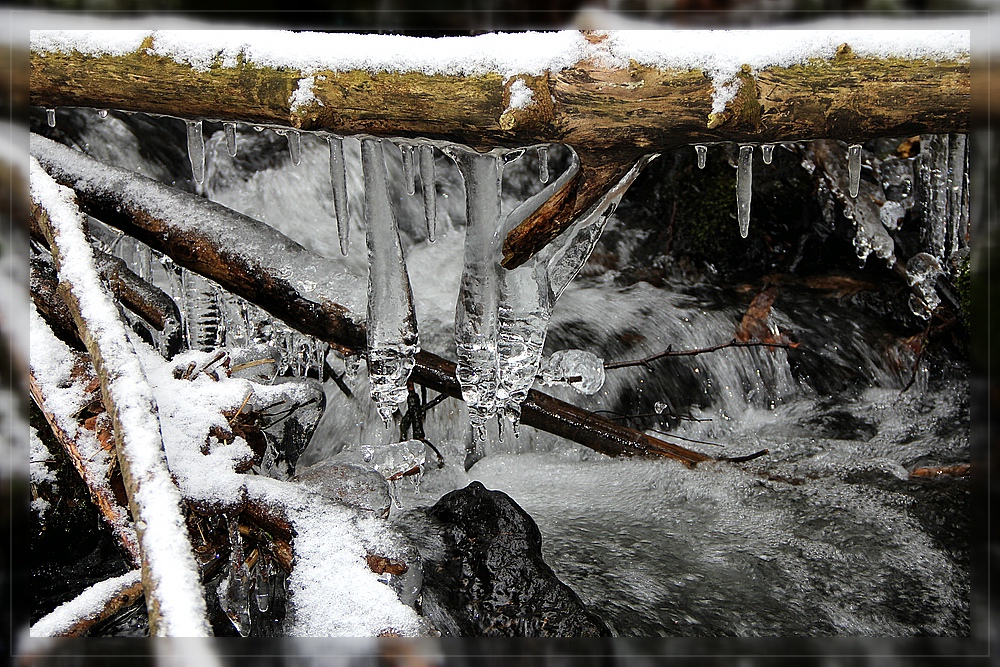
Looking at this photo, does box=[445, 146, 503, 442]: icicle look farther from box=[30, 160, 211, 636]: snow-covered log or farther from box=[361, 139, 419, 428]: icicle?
box=[30, 160, 211, 636]: snow-covered log

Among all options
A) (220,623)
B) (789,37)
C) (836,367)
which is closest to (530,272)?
(789,37)

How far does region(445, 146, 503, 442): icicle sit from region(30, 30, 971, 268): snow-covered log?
230 millimetres

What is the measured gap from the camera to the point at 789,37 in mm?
1311

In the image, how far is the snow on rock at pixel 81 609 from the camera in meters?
1.32

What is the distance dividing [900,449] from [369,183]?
2567 mm

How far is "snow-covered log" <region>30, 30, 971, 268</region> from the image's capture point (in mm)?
1296

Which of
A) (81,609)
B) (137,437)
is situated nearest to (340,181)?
(137,437)

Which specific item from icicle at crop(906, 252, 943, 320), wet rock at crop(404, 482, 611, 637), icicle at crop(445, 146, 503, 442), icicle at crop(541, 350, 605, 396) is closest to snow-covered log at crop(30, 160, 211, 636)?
icicle at crop(445, 146, 503, 442)

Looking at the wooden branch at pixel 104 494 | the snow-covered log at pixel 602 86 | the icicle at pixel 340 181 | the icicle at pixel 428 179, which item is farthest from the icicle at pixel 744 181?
the wooden branch at pixel 104 494

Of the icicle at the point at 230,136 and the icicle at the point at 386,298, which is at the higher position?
the icicle at the point at 230,136

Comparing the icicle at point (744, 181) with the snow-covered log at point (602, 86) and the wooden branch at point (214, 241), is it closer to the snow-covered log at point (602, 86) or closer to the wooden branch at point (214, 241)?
the snow-covered log at point (602, 86)

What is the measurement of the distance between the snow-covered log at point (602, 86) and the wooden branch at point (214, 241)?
657mm

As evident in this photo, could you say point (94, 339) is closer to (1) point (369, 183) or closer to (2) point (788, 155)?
(1) point (369, 183)

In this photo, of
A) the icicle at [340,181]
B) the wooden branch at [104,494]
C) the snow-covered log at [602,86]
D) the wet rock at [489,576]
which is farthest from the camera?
the icicle at [340,181]
